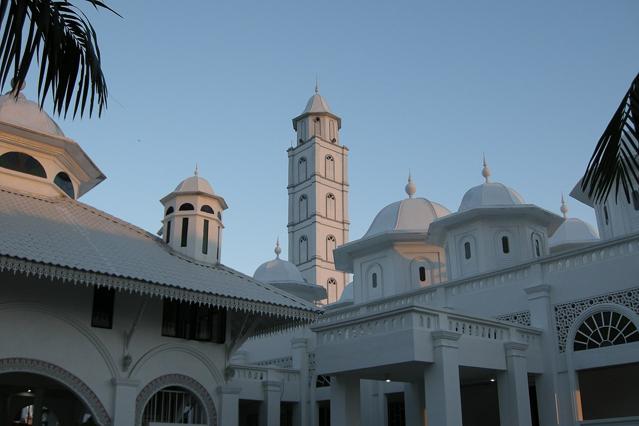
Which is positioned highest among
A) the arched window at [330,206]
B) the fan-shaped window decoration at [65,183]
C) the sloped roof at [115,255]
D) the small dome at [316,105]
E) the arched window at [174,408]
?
the small dome at [316,105]

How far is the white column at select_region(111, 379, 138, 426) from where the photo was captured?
47.1 ft

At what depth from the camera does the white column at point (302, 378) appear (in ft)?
69.8

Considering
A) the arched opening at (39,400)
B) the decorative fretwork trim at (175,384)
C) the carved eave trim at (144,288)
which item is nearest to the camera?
the carved eave trim at (144,288)

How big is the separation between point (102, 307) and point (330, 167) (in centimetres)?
5420

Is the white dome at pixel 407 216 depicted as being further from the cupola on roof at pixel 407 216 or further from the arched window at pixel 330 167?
the arched window at pixel 330 167

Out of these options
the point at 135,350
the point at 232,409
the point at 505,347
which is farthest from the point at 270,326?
the point at 505,347

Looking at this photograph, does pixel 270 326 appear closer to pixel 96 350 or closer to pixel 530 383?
pixel 96 350

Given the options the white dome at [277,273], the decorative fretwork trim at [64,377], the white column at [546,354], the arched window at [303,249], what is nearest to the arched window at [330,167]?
the arched window at [303,249]

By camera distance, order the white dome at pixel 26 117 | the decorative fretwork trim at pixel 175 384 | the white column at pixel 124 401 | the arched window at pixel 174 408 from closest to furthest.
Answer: the white column at pixel 124 401 < the decorative fretwork trim at pixel 175 384 < the arched window at pixel 174 408 < the white dome at pixel 26 117

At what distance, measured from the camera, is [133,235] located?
17531 mm

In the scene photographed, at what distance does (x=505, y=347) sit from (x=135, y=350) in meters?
8.06

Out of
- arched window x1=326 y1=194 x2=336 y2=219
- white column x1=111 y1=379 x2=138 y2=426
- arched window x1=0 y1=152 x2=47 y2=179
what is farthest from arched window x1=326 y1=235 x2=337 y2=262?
white column x1=111 y1=379 x2=138 y2=426

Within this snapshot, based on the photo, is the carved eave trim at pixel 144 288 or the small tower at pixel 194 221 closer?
the carved eave trim at pixel 144 288

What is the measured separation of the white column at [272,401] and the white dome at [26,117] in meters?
8.84
